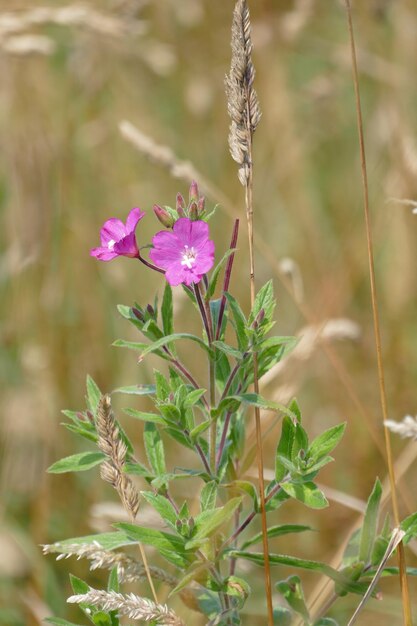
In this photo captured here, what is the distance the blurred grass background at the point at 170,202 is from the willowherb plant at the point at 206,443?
0.67 metres

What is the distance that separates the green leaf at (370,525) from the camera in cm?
125

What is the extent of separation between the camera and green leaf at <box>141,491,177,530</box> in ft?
3.86

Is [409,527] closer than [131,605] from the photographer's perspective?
No

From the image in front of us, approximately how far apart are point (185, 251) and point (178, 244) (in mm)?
22

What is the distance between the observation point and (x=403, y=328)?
2.74m

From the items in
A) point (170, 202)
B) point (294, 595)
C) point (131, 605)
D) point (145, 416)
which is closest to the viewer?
point (131, 605)

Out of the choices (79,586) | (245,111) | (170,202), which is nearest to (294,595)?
(79,586)

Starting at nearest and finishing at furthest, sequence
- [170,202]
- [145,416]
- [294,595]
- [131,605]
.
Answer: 1. [131,605]
2. [145,416]
3. [294,595]
4. [170,202]

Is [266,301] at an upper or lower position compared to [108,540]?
upper

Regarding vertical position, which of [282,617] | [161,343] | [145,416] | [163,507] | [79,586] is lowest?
[282,617]

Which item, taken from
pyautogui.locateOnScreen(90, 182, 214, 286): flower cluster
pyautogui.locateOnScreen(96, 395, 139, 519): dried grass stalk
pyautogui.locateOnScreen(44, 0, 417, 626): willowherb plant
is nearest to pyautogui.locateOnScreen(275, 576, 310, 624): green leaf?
pyautogui.locateOnScreen(44, 0, 417, 626): willowherb plant

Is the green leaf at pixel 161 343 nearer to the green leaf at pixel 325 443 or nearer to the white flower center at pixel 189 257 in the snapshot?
the white flower center at pixel 189 257

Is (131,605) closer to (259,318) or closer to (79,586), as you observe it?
(79,586)

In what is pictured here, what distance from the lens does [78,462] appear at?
126 cm
